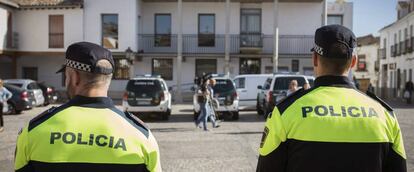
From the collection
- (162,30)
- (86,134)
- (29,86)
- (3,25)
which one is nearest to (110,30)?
(162,30)

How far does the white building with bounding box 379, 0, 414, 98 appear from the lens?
1375 inches

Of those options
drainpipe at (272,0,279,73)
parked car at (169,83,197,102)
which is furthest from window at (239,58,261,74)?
parked car at (169,83,197,102)

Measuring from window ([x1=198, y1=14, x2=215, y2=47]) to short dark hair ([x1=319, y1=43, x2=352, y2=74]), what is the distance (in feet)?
91.2

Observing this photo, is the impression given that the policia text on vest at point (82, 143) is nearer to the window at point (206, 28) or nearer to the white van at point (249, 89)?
the white van at point (249, 89)

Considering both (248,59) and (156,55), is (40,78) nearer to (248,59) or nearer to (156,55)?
(156,55)

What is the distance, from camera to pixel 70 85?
254cm

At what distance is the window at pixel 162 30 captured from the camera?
3033 centimetres

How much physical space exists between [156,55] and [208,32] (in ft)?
12.4

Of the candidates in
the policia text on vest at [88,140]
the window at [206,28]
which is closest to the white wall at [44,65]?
the window at [206,28]

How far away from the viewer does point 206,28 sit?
30.4 m

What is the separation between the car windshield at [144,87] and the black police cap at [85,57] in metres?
14.3

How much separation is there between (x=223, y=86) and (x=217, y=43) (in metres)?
12.9

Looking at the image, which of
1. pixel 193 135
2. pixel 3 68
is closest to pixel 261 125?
pixel 193 135

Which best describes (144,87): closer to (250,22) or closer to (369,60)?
(250,22)
